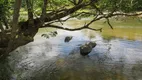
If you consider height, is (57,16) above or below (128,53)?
above

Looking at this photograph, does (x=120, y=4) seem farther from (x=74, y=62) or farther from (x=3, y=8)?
(x=3, y=8)

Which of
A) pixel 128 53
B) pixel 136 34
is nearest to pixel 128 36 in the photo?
pixel 136 34

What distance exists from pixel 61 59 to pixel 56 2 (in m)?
5.00

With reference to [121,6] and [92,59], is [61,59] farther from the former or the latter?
[121,6]

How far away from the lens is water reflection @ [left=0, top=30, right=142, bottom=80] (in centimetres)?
1464

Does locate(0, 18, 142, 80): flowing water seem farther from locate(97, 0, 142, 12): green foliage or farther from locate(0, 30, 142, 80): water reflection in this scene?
locate(97, 0, 142, 12): green foliage

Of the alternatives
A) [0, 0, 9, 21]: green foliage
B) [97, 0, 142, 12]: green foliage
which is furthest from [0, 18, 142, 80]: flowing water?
[97, 0, 142, 12]: green foliage

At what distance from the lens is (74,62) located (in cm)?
1797

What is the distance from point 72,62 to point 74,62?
5.0 inches

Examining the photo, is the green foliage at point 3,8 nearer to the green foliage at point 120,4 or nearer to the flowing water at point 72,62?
the flowing water at point 72,62

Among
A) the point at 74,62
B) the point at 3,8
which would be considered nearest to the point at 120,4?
the point at 74,62

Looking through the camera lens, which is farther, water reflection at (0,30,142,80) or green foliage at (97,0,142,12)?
water reflection at (0,30,142,80)

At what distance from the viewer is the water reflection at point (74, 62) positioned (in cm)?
1464

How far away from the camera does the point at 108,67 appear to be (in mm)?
16500
